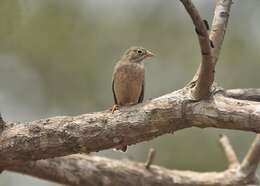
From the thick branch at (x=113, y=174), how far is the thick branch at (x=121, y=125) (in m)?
0.84

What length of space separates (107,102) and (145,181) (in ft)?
10.2

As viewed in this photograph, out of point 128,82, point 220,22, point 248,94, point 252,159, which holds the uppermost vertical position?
point 128,82

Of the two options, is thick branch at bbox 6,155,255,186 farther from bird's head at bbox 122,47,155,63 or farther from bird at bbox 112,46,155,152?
bird's head at bbox 122,47,155,63

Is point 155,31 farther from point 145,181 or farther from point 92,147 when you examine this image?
point 92,147

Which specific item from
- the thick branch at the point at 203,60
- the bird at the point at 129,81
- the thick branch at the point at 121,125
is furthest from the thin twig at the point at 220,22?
the bird at the point at 129,81

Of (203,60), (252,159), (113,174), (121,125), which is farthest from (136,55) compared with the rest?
(203,60)

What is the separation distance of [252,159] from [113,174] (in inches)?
38.6

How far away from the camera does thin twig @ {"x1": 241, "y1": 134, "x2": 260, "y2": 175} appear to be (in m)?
5.15

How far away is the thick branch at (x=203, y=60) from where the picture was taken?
3373 mm

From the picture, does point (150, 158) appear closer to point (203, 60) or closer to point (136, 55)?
point (136, 55)

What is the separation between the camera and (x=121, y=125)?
396 cm

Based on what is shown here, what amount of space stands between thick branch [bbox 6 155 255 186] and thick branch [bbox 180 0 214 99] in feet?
4.96

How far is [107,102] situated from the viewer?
839cm

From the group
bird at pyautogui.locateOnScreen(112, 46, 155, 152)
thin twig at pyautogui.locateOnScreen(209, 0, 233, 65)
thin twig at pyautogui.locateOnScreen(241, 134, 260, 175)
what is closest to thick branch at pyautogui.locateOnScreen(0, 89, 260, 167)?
thin twig at pyautogui.locateOnScreen(209, 0, 233, 65)
